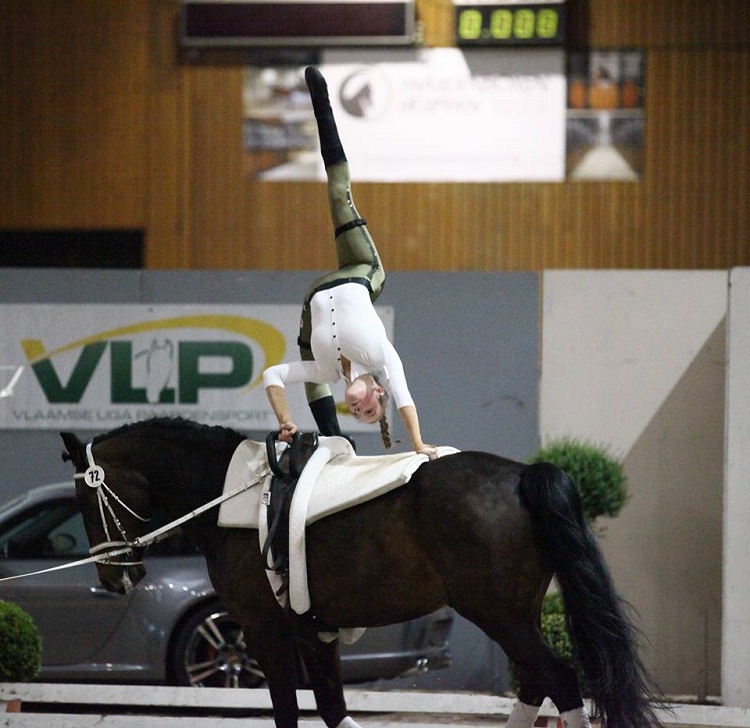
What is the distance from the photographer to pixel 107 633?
21.6 feet

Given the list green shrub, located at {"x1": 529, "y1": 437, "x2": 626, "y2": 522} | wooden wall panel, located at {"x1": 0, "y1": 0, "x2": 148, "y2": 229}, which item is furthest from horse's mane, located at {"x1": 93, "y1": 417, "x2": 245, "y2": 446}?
wooden wall panel, located at {"x1": 0, "y1": 0, "x2": 148, "y2": 229}

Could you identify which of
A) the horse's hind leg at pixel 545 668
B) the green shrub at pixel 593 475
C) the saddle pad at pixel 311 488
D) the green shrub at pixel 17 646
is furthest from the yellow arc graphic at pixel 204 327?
the horse's hind leg at pixel 545 668

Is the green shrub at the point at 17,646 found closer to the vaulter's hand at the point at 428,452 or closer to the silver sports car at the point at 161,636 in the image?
the silver sports car at the point at 161,636

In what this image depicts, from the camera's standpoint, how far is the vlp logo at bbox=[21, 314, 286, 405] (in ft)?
24.8

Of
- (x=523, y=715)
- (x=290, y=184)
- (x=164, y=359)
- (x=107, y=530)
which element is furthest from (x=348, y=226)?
(x=290, y=184)

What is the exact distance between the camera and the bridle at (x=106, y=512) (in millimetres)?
4695

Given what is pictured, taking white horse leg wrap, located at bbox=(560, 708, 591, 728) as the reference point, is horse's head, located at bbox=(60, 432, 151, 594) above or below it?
above

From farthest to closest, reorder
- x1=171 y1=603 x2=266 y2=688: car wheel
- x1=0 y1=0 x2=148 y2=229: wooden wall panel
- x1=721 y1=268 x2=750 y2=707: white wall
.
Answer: x1=0 y1=0 x2=148 y2=229: wooden wall panel, x1=171 y1=603 x2=266 y2=688: car wheel, x1=721 y1=268 x2=750 y2=707: white wall

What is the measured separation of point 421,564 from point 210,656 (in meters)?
2.82

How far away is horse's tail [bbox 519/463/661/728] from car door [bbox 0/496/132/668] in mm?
3309

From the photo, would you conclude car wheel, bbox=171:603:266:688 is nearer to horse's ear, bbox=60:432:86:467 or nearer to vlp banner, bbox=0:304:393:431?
vlp banner, bbox=0:304:393:431

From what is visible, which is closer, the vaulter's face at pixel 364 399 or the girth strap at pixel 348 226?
the vaulter's face at pixel 364 399

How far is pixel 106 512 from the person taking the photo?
471 centimetres

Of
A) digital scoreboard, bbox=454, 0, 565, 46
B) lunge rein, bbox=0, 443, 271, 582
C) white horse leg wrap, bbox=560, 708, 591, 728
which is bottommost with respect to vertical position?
white horse leg wrap, bbox=560, 708, 591, 728
